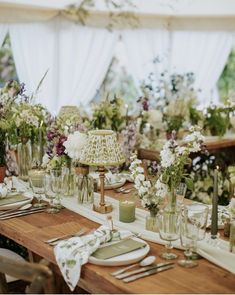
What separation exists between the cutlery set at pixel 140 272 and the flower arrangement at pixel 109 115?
2.17m

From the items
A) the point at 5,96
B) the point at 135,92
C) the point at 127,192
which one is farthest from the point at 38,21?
the point at 127,192

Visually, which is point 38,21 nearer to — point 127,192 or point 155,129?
point 155,129

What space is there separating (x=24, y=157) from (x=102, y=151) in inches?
34.0

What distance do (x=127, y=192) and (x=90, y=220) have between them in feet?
1.66

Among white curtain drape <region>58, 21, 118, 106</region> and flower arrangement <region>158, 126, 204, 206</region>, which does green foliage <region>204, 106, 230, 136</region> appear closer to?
white curtain drape <region>58, 21, 118, 106</region>

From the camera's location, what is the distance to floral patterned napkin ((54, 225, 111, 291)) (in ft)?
6.04

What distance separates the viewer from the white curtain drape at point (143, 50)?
19.2ft

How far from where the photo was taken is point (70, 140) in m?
2.52

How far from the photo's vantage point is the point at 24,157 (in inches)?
120

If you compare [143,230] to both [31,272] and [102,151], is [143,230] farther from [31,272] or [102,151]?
[31,272]

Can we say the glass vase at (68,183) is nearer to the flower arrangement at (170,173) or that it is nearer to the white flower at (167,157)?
the flower arrangement at (170,173)

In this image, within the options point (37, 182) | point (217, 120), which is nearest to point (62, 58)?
point (217, 120)

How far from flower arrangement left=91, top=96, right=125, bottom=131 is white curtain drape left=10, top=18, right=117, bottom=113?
1.05m

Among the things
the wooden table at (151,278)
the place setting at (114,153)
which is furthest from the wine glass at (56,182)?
the wooden table at (151,278)
